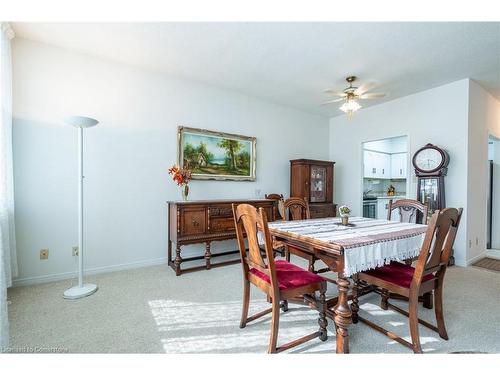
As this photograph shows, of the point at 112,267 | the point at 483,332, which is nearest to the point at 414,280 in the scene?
the point at 483,332

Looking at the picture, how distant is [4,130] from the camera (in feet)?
7.19

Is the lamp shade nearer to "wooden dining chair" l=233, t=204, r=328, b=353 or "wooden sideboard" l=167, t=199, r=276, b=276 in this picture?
"wooden sideboard" l=167, t=199, r=276, b=276

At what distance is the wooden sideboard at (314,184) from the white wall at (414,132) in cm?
53

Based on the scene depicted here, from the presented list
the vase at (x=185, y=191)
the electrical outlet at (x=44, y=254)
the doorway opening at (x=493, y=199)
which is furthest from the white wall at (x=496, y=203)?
the electrical outlet at (x=44, y=254)

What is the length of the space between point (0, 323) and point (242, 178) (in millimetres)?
3171

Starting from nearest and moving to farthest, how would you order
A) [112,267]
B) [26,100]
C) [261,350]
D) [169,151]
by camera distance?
[261,350] → [26,100] → [112,267] → [169,151]

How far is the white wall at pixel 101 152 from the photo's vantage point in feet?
8.63

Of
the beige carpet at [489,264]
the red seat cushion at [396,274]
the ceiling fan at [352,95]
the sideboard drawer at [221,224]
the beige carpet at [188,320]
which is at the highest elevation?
the ceiling fan at [352,95]

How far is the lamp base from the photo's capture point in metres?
2.32

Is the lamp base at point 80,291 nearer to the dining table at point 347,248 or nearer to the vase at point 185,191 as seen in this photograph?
the vase at point 185,191

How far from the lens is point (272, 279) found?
1.50 m

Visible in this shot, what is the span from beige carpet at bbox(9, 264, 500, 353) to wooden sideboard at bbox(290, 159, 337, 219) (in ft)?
6.86

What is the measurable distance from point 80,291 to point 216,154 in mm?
2433
